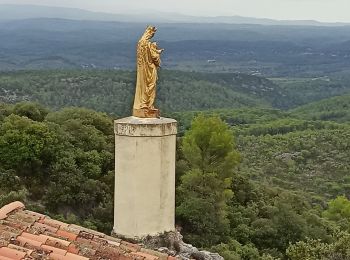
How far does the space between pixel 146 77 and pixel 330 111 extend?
115 meters

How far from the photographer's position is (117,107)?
320ft

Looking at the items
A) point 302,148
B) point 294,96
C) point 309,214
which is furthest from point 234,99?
point 309,214

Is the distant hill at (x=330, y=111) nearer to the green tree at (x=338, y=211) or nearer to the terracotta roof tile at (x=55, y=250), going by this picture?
the green tree at (x=338, y=211)

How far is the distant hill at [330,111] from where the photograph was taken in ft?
374

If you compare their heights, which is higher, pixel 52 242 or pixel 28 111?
pixel 52 242

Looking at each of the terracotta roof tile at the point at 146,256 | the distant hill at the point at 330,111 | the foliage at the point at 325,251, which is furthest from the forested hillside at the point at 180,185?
the distant hill at the point at 330,111

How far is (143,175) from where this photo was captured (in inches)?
319

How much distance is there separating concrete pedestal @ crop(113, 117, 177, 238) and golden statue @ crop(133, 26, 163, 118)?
0.22 m

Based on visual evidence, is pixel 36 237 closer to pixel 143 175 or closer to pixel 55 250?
pixel 55 250

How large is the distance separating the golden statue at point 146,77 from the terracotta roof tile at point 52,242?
6.01 ft

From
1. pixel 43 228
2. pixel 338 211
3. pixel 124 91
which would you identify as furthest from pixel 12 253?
pixel 124 91

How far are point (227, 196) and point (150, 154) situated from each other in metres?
19.6

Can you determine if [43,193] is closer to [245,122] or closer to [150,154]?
[150,154]

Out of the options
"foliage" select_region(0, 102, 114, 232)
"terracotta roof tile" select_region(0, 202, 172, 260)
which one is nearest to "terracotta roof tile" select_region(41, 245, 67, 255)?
"terracotta roof tile" select_region(0, 202, 172, 260)
